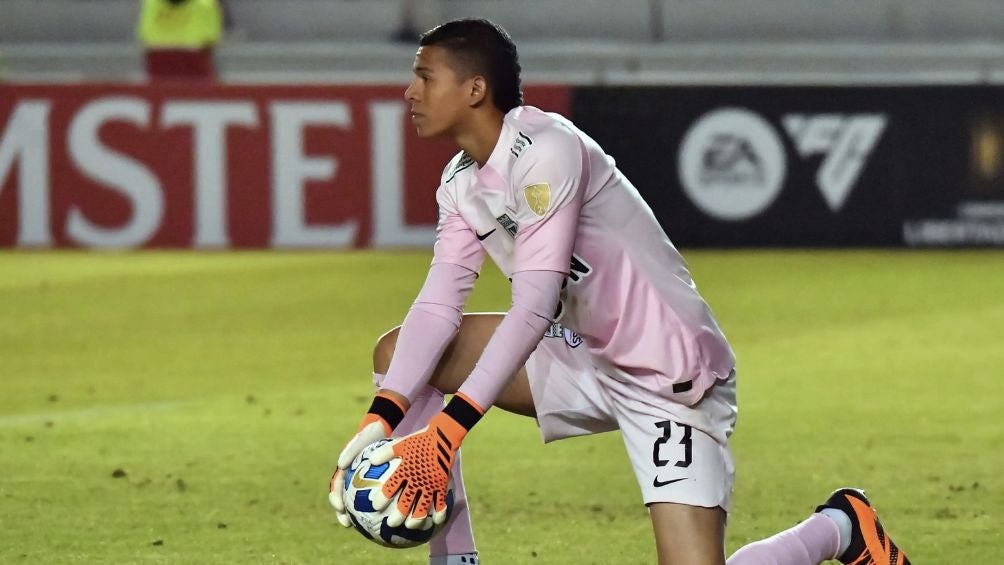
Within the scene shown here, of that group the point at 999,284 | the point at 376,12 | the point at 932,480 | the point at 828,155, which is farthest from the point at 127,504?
the point at 376,12

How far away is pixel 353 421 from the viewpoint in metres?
7.94

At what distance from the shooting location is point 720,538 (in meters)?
4.36

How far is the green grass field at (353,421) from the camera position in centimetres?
577

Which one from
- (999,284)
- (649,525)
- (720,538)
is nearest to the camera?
(720,538)

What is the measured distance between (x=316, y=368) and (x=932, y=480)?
3923 millimetres

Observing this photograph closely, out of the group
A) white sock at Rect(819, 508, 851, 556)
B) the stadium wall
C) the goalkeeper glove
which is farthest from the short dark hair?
the stadium wall

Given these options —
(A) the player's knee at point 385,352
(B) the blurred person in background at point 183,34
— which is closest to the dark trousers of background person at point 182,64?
(B) the blurred person in background at point 183,34

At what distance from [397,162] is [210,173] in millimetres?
1660

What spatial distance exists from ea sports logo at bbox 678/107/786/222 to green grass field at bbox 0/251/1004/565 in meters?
1.63

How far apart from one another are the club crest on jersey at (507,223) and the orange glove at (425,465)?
0.49 meters

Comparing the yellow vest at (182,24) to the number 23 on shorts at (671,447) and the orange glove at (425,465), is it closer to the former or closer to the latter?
the number 23 on shorts at (671,447)

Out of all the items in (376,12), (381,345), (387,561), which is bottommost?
(376,12)

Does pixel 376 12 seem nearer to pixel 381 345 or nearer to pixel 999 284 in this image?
pixel 999 284

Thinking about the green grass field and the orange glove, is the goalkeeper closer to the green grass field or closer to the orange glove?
the orange glove
